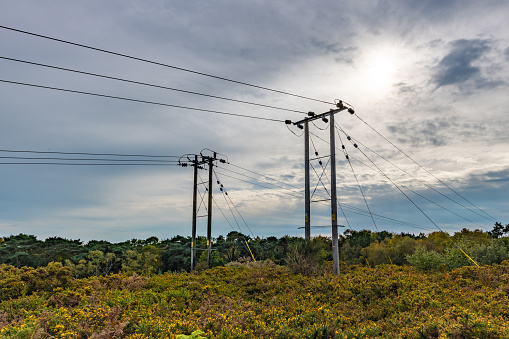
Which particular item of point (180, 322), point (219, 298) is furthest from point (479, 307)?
point (180, 322)

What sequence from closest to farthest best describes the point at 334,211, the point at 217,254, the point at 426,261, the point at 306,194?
the point at 334,211 < the point at 306,194 < the point at 426,261 < the point at 217,254

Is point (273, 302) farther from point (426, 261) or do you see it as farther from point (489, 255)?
point (489, 255)

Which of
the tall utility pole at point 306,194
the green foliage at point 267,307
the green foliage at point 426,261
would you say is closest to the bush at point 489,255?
the green foliage at point 426,261

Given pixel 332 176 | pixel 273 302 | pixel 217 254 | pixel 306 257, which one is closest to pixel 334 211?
pixel 332 176

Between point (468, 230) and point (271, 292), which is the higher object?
point (468, 230)

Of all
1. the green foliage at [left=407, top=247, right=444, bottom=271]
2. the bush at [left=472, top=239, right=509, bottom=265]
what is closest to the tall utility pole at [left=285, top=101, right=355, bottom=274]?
the green foliage at [left=407, top=247, right=444, bottom=271]

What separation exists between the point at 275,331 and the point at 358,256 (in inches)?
844

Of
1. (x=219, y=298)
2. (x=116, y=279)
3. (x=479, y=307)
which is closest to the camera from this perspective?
(x=479, y=307)

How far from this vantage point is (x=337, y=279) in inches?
632

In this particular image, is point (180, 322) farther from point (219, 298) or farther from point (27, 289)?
point (27, 289)

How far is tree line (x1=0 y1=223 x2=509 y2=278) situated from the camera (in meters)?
24.2

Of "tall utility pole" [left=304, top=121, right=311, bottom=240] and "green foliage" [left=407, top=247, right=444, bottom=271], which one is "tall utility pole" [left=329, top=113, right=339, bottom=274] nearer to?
"tall utility pole" [left=304, top=121, right=311, bottom=240]

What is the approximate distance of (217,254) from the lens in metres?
29.7

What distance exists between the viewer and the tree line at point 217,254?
79.3 ft
